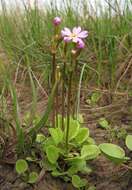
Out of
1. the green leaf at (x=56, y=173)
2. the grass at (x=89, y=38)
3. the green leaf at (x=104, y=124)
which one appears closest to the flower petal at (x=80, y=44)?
the green leaf at (x=56, y=173)

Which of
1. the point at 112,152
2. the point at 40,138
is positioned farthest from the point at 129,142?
the point at 40,138

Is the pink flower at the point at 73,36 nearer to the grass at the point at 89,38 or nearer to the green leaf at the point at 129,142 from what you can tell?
the green leaf at the point at 129,142

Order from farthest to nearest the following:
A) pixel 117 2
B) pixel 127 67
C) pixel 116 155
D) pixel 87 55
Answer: pixel 117 2, pixel 87 55, pixel 127 67, pixel 116 155

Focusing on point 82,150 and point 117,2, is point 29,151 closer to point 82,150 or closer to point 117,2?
point 82,150

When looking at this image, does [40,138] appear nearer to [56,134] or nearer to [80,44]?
[56,134]

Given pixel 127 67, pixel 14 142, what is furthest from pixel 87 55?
pixel 14 142

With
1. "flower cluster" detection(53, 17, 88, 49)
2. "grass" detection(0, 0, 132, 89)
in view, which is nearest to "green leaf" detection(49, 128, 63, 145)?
"flower cluster" detection(53, 17, 88, 49)
